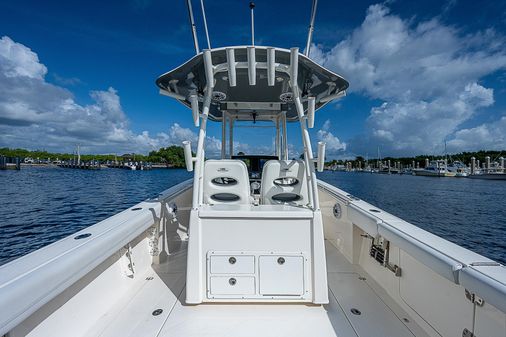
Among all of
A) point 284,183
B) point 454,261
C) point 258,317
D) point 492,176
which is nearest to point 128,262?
point 258,317

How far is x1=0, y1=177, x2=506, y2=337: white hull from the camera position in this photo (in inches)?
47.4

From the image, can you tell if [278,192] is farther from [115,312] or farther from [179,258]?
[115,312]

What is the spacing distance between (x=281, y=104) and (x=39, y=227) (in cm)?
836

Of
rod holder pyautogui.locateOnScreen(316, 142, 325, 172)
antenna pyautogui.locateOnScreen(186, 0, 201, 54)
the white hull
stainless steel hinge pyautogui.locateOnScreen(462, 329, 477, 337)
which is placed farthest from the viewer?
antenna pyautogui.locateOnScreen(186, 0, 201, 54)

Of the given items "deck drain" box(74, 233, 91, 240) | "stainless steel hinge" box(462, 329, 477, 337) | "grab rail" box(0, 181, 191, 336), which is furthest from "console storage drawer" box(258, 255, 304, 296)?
"deck drain" box(74, 233, 91, 240)

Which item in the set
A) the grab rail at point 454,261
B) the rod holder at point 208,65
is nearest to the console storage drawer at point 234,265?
the grab rail at point 454,261

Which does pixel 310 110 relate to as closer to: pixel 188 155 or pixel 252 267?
pixel 188 155

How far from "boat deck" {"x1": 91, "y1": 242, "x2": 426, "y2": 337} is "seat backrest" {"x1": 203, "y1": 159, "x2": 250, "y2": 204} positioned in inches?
36.2

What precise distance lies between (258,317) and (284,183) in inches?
49.7

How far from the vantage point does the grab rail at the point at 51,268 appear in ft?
3.34

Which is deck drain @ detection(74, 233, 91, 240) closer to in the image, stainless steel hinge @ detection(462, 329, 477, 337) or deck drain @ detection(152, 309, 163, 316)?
deck drain @ detection(152, 309, 163, 316)

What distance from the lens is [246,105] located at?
4051 millimetres

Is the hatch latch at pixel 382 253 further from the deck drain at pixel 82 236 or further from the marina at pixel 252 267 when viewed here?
the deck drain at pixel 82 236

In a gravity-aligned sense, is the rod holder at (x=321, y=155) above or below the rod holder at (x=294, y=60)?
below
